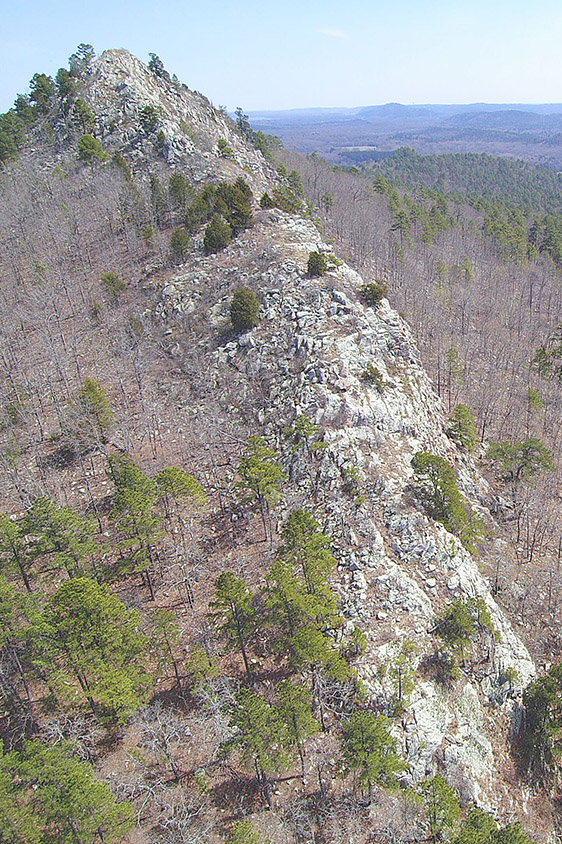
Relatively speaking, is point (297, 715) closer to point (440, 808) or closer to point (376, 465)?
point (440, 808)

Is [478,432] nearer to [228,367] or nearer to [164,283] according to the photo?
[228,367]

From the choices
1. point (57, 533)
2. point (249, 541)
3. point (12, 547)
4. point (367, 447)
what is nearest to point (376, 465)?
point (367, 447)

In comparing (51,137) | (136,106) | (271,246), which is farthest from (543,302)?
(51,137)

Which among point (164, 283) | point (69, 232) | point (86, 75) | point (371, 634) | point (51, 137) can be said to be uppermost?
point (86, 75)

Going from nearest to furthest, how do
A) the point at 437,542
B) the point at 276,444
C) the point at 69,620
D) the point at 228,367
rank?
the point at 69,620
the point at 437,542
the point at 276,444
the point at 228,367

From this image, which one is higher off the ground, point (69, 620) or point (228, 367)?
point (228, 367)

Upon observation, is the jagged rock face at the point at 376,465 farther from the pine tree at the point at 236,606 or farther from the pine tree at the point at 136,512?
the pine tree at the point at 136,512

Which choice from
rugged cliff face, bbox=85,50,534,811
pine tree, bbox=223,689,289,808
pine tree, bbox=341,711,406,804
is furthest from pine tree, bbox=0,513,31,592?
pine tree, bbox=341,711,406,804

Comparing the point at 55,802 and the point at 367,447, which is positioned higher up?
the point at 367,447
